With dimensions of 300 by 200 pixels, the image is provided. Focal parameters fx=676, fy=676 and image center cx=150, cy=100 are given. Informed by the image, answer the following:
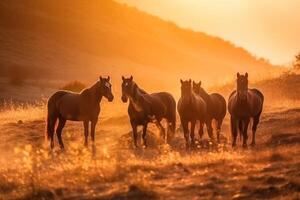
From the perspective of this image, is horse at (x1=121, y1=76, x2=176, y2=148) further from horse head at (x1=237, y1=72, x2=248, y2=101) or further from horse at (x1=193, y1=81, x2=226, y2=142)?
horse head at (x1=237, y1=72, x2=248, y2=101)

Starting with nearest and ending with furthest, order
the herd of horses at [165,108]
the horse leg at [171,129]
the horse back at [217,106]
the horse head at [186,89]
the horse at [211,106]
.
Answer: the herd of horses at [165,108] → the horse head at [186,89] → the horse at [211,106] → the horse leg at [171,129] → the horse back at [217,106]

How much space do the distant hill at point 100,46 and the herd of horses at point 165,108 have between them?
1499 inches

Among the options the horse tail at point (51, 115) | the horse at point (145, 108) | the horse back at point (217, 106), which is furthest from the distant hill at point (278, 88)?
the horse tail at point (51, 115)

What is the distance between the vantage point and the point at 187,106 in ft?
72.1

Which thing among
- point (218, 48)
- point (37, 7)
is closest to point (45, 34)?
point (37, 7)

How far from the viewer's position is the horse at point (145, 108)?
22.6 metres

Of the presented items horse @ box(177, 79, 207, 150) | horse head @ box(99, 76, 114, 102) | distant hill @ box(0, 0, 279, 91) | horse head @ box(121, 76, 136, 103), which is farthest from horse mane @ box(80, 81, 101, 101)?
distant hill @ box(0, 0, 279, 91)

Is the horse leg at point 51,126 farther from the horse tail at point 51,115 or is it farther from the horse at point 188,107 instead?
the horse at point 188,107

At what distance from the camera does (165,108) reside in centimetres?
2472

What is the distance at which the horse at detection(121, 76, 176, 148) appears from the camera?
22.6m

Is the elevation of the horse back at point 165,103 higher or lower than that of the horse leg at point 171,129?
higher

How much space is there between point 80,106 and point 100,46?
59.8m

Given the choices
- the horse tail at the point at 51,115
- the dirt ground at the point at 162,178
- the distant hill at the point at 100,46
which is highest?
the distant hill at the point at 100,46

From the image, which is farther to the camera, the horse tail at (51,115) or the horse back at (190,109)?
the horse tail at (51,115)
